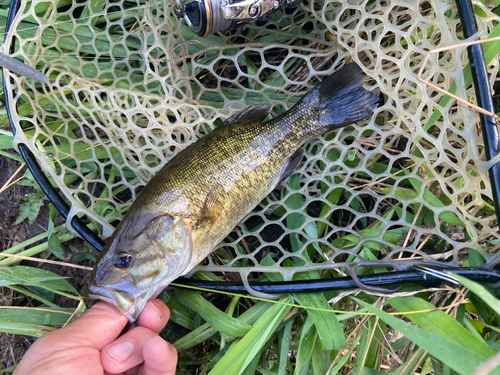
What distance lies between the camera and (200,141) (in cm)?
214

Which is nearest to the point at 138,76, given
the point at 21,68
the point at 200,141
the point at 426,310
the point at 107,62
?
the point at 107,62

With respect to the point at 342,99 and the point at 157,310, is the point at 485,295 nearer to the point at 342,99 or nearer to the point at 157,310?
the point at 342,99

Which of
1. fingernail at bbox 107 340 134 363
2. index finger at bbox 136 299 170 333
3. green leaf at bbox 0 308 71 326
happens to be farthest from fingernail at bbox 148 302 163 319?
green leaf at bbox 0 308 71 326

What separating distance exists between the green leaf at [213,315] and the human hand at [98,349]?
43cm

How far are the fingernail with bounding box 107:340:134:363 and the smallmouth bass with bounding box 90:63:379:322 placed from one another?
0.13 meters

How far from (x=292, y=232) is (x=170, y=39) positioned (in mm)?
1631

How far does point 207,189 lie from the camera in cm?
202

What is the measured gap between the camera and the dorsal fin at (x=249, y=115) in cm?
227

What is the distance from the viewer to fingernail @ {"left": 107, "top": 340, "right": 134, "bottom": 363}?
170cm

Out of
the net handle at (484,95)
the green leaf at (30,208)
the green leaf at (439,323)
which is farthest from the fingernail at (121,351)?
the net handle at (484,95)

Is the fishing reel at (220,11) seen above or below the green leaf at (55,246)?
above

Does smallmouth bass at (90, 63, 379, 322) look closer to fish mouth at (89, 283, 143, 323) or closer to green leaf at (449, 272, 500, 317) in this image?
fish mouth at (89, 283, 143, 323)

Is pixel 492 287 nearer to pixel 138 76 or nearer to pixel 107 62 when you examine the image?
pixel 138 76

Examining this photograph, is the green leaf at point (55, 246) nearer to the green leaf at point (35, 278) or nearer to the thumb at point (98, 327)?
the green leaf at point (35, 278)
